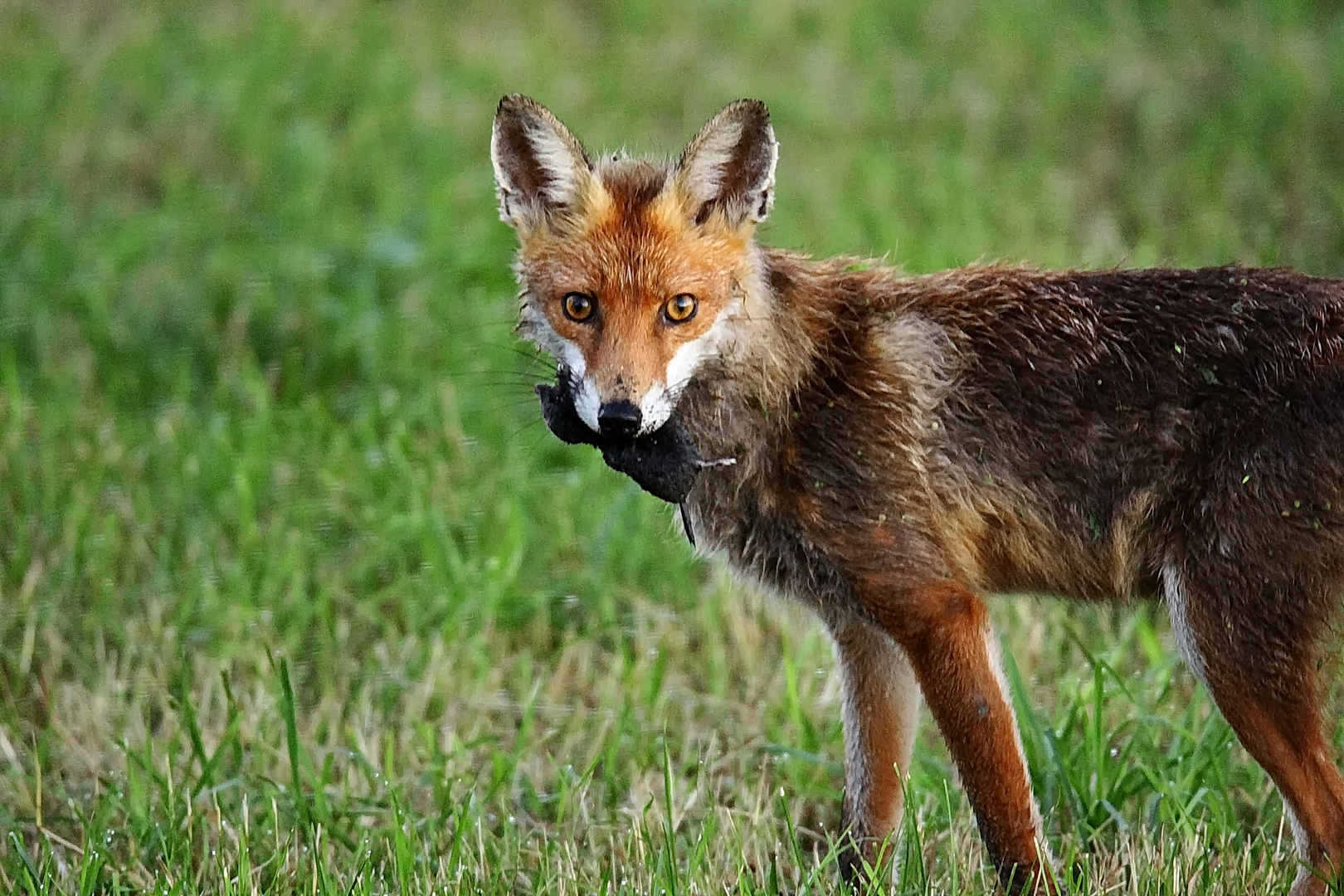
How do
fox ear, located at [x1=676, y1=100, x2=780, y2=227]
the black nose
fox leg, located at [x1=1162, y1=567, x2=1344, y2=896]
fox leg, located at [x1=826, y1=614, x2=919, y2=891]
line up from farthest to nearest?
fox leg, located at [x1=826, y1=614, x2=919, y2=891], fox ear, located at [x1=676, y1=100, x2=780, y2=227], fox leg, located at [x1=1162, y1=567, x2=1344, y2=896], the black nose

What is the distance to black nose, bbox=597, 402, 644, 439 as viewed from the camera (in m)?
4.09

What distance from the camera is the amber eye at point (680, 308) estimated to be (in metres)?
4.43

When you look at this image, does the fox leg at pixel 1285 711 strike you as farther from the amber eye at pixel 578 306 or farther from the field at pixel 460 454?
the amber eye at pixel 578 306

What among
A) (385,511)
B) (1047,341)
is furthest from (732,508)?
(385,511)

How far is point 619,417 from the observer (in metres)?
4.09

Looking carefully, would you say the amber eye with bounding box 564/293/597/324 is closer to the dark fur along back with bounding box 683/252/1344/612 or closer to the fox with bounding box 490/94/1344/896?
the fox with bounding box 490/94/1344/896

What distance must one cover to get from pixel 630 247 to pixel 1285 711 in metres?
2.20

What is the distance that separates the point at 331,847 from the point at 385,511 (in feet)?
7.19

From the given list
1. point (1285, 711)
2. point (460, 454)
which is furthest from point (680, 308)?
point (460, 454)

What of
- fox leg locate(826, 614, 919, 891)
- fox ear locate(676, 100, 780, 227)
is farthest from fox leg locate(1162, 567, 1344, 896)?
fox ear locate(676, 100, 780, 227)

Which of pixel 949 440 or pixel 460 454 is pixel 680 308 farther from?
pixel 460 454

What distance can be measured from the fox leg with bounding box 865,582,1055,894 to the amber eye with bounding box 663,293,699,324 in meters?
1.00

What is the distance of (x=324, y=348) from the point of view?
8156 mm

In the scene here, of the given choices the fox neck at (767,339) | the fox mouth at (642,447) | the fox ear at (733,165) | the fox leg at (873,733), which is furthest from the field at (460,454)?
the fox ear at (733,165)
